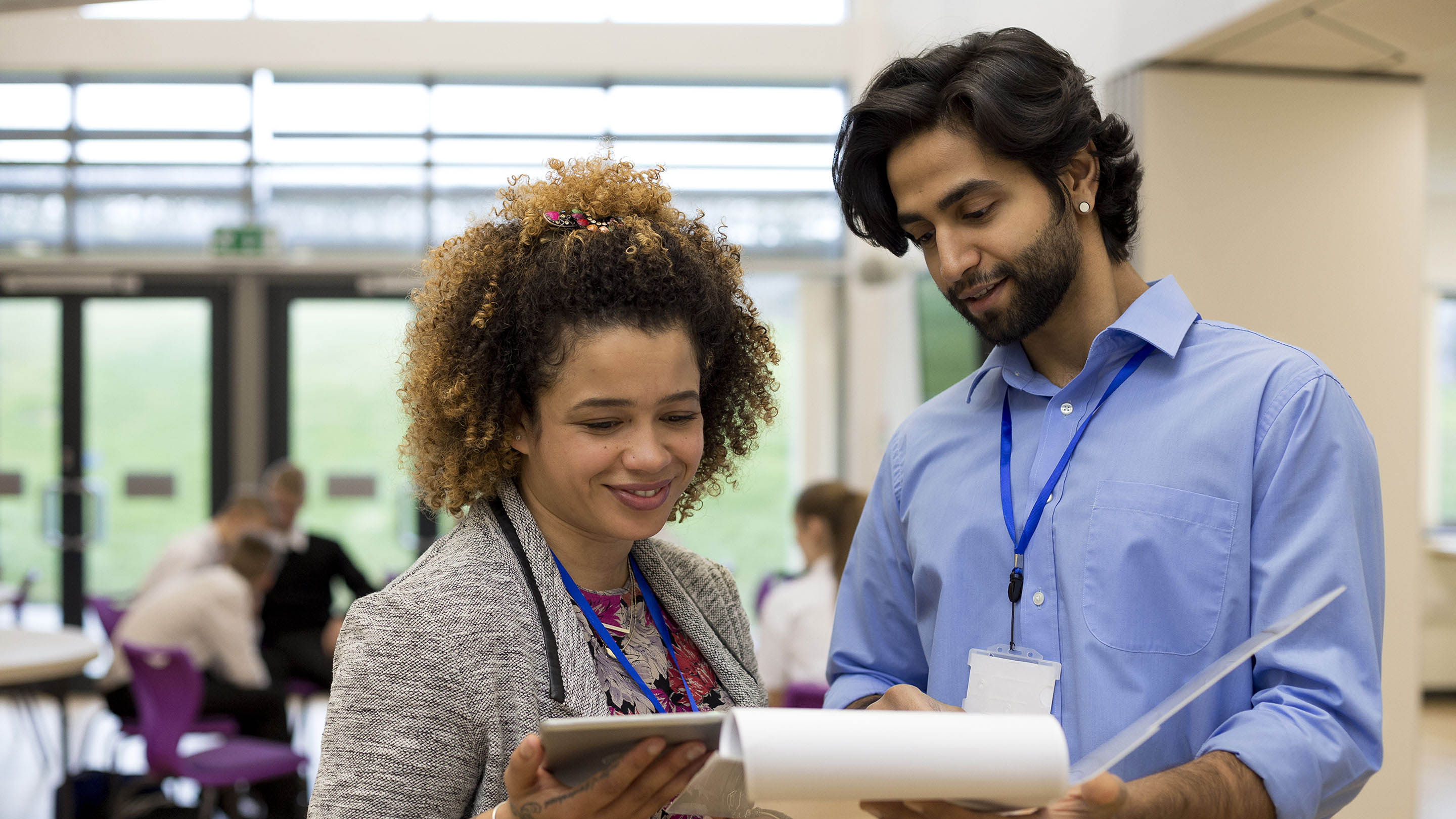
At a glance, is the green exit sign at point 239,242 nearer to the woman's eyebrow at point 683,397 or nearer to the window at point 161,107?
the window at point 161,107

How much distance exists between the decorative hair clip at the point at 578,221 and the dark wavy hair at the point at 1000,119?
0.40 meters

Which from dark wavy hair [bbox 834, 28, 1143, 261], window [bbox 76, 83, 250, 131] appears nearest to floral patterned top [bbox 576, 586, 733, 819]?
dark wavy hair [bbox 834, 28, 1143, 261]

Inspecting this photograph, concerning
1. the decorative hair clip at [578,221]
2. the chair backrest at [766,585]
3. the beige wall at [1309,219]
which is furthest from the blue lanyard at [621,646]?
the chair backrest at [766,585]

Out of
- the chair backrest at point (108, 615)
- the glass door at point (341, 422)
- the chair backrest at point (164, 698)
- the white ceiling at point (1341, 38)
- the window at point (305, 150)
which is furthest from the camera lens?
the glass door at point (341, 422)

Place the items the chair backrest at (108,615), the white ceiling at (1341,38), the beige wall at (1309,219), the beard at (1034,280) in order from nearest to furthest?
the beard at (1034,280)
the white ceiling at (1341,38)
the beige wall at (1309,219)
the chair backrest at (108,615)

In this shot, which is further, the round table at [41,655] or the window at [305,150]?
the window at [305,150]

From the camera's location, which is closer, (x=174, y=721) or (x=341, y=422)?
(x=174, y=721)

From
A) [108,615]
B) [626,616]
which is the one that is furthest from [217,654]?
[626,616]

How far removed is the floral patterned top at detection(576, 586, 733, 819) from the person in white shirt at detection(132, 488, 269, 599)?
500cm

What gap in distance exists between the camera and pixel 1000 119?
146 centimetres

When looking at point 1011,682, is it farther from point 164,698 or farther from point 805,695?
point 164,698

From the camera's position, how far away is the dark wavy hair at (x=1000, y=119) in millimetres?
1481

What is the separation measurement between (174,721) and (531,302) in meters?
Answer: 3.72

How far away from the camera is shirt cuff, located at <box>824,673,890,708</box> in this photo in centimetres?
159
